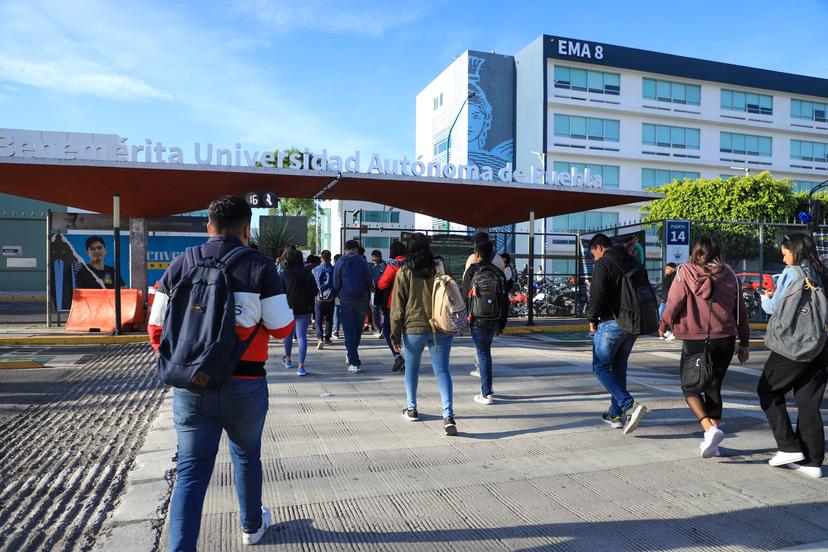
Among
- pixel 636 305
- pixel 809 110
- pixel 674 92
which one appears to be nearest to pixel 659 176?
pixel 674 92

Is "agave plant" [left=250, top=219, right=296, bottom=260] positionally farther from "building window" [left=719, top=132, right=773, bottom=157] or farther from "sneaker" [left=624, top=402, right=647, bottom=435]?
"building window" [left=719, top=132, right=773, bottom=157]

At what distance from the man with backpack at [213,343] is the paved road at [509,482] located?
27.4 inches

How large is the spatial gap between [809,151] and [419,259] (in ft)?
193

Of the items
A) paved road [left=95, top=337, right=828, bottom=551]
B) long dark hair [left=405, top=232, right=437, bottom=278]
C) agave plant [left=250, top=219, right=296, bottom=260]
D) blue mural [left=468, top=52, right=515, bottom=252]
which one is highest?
blue mural [left=468, top=52, right=515, bottom=252]

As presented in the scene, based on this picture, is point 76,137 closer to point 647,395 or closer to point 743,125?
point 647,395

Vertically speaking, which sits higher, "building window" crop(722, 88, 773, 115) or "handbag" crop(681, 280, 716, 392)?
"building window" crop(722, 88, 773, 115)

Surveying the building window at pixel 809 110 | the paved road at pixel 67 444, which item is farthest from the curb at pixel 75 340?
the building window at pixel 809 110

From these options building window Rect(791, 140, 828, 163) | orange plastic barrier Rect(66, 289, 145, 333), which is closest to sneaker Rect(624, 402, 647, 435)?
orange plastic barrier Rect(66, 289, 145, 333)

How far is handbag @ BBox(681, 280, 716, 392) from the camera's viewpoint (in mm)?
4551

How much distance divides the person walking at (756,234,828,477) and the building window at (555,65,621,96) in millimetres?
44389

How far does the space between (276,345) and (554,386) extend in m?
5.69

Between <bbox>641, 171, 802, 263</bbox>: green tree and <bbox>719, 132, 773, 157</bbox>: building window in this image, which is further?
<bbox>719, 132, 773, 157</bbox>: building window

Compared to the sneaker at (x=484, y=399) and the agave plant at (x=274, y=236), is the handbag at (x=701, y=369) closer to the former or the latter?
the sneaker at (x=484, y=399)

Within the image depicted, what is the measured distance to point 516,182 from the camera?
13414mm
